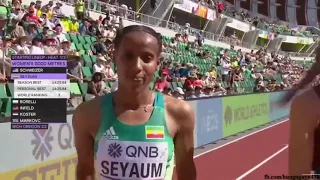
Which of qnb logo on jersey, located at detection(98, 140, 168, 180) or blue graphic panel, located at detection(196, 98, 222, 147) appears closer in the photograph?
qnb logo on jersey, located at detection(98, 140, 168, 180)

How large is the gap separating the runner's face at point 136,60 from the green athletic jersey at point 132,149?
160 millimetres

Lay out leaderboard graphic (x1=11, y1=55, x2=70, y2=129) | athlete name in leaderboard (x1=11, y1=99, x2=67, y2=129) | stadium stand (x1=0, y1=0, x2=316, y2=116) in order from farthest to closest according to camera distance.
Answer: stadium stand (x1=0, y1=0, x2=316, y2=116) → leaderboard graphic (x1=11, y1=55, x2=70, y2=129) → athlete name in leaderboard (x1=11, y1=99, x2=67, y2=129)

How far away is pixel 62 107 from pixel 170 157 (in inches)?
182

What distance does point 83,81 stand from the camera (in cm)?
1037

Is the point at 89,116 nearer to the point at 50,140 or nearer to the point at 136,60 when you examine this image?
the point at 136,60

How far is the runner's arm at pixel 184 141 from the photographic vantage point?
7.55 ft

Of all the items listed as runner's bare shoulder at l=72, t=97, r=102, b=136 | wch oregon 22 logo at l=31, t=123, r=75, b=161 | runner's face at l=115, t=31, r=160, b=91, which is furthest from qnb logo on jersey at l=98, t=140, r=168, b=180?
wch oregon 22 logo at l=31, t=123, r=75, b=161

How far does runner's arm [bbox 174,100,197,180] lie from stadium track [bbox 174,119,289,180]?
277 inches

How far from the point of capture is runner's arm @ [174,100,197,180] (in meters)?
2.30

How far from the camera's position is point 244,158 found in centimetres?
1201

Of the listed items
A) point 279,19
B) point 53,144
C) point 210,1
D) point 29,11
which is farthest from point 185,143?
point 279,19

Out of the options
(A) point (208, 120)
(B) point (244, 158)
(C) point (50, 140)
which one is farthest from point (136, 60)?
(A) point (208, 120)

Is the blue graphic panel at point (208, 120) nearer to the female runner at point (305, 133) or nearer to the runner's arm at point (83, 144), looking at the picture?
the runner's arm at point (83, 144)

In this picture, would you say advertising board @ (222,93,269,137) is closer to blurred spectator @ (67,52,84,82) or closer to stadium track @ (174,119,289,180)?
stadium track @ (174,119,289,180)
